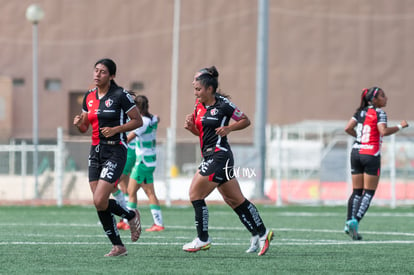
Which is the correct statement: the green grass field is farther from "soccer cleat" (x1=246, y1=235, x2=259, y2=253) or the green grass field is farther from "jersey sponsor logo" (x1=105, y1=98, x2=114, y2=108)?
"jersey sponsor logo" (x1=105, y1=98, x2=114, y2=108)

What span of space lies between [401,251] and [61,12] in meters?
39.0

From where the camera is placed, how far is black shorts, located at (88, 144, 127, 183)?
1037 cm

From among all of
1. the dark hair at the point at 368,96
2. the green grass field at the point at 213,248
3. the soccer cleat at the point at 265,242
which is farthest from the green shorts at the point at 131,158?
the soccer cleat at the point at 265,242

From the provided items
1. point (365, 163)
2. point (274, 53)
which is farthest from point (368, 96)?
point (274, 53)

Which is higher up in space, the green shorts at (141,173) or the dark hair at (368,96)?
the dark hair at (368,96)

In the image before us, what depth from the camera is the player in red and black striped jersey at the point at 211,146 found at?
35.4 ft

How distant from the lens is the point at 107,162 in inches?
409

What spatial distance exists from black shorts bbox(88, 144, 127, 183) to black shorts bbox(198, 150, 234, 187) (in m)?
0.98

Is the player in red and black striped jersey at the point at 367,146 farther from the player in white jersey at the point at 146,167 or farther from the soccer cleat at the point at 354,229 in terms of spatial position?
the player in white jersey at the point at 146,167

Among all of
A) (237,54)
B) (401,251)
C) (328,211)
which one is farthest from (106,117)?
(237,54)

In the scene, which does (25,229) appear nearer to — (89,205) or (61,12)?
(89,205)

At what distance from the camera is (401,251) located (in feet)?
37.5

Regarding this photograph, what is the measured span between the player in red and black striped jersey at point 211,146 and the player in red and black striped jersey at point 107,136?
0.78m

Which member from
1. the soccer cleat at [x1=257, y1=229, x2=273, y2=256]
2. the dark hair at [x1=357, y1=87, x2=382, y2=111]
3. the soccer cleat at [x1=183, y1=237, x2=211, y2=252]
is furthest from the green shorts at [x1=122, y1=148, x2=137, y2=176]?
the soccer cleat at [x1=257, y1=229, x2=273, y2=256]
